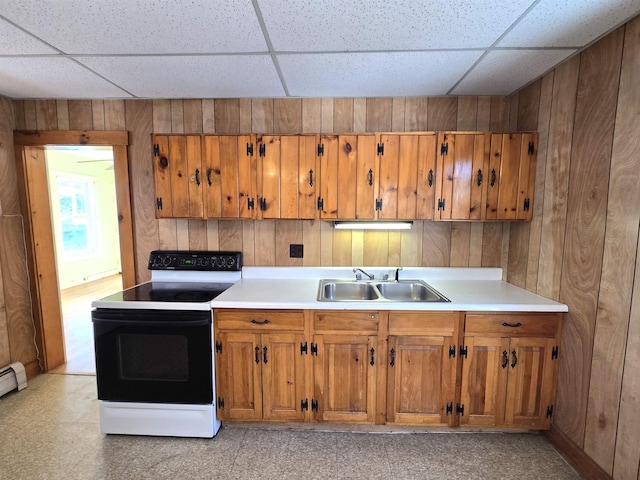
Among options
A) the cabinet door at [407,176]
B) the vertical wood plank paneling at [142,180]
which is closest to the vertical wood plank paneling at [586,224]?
the cabinet door at [407,176]

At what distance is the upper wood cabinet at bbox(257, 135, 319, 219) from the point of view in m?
2.16

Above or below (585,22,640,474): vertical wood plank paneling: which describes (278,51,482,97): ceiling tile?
above

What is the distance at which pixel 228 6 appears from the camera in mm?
1336

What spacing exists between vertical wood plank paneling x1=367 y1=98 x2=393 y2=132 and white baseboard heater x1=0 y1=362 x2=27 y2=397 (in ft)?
11.6

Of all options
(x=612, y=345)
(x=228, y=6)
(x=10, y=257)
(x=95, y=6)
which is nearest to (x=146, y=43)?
(x=95, y=6)

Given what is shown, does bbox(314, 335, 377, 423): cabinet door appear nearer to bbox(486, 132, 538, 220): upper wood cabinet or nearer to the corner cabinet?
the corner cabinet

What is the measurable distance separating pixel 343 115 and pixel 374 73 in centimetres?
49

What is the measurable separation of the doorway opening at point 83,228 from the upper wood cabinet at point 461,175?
4803mm

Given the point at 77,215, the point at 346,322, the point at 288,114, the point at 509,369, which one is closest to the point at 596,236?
the point at 509,369

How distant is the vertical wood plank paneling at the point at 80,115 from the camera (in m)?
2.47

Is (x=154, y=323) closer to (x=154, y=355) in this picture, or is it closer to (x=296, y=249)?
(x=154, y=355)

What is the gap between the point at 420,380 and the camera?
192 cm

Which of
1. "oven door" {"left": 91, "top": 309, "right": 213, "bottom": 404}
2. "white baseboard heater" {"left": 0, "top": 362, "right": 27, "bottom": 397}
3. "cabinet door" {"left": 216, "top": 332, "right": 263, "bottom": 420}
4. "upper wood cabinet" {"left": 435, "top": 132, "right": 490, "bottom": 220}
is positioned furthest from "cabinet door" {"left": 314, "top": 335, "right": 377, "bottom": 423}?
"white baseboard heater" {"left": 0, "top": 362, "right": 27, "bottom": 397}

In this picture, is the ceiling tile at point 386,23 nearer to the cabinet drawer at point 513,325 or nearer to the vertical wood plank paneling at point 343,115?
the vertical wood plank paneling at point 343,115
